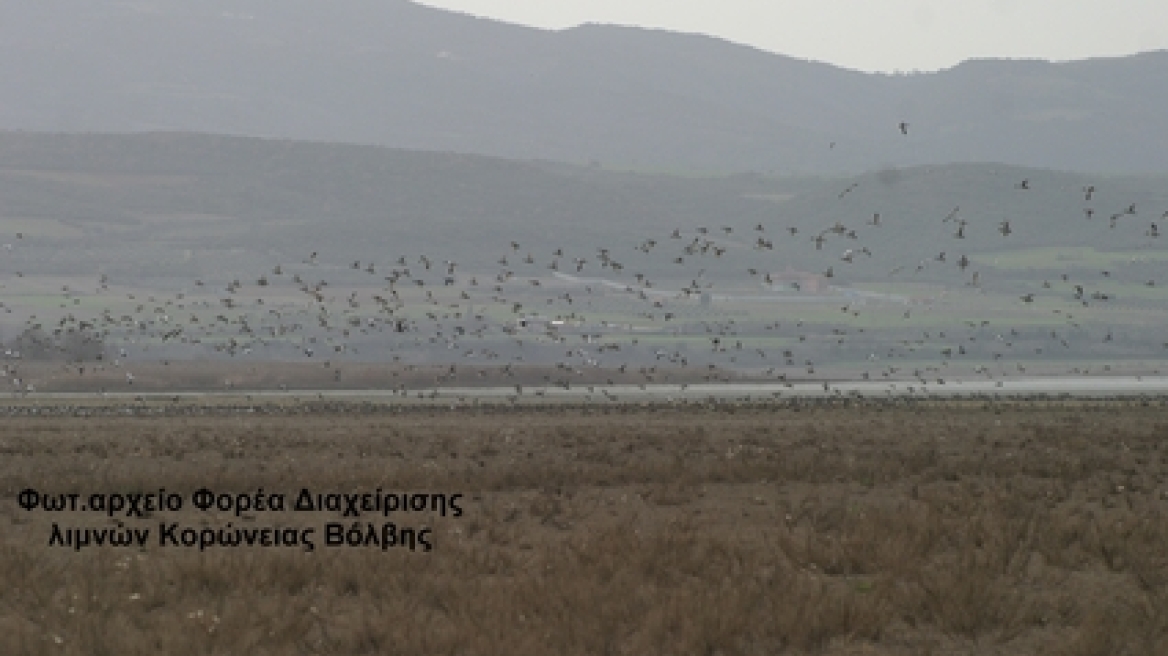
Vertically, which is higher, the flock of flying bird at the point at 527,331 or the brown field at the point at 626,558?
the brown field at the point at 626,558

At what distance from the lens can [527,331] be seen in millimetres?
148375

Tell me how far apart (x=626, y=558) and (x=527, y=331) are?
130097mm

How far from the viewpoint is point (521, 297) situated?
176m

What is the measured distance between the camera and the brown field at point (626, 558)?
14984mm

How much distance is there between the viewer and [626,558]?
60.3 ft

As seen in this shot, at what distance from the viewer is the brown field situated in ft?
49.2

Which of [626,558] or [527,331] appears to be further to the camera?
[527,331]

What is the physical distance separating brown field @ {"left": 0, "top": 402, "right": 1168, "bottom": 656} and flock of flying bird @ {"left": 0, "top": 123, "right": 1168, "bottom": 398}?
67.9 m

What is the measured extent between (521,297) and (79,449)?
140 meters

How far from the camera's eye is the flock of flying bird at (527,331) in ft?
379

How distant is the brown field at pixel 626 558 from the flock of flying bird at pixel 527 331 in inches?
2672

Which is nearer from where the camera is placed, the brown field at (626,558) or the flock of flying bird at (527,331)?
the brown field at (626,558)

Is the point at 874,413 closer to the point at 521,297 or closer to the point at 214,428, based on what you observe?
the point at 214,428

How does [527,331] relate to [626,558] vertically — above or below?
below
